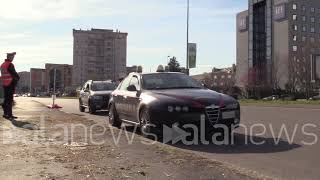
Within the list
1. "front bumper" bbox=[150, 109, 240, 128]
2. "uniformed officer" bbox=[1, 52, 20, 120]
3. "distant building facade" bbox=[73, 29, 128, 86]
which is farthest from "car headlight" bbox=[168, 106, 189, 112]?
"distant building facade" bbox=[73, 29, 128, 86]

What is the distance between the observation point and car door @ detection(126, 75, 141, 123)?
43.9 feet

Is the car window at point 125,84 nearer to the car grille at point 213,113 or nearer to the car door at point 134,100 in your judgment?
the car door at point 134,100

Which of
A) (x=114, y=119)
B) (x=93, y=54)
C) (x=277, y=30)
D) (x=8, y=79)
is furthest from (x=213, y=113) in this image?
(x=277, y=30)

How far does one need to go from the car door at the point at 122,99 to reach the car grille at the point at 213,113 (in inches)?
125

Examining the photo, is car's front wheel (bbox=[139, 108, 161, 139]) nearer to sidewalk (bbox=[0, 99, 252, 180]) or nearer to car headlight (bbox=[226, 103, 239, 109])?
sidewalk (bbox=[0, 99, 252, 180])

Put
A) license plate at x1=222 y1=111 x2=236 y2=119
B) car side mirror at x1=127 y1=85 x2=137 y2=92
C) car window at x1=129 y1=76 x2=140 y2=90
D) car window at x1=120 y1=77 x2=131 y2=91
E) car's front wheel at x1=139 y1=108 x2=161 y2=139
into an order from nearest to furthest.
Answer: license plate at x1=222 y1=111 x2=236 y2=119, car's front wheel at x1=139 y1=108 x2=161 y2=139, car side mirror at x1=127 y1=85 x2=137 y2=92, car window at x1=129 y1=76 x2=140 y2=90, car window at x1=120 y1=77 x2=131 y2=91

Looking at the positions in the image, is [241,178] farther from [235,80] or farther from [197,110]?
[235,80]

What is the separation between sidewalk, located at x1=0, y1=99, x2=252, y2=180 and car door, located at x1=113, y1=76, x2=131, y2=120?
1672 mm

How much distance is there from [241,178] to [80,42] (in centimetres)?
12284

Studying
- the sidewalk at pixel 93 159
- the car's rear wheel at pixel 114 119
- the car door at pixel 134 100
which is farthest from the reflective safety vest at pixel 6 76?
the car door at pixel 134 100

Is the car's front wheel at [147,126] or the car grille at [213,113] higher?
the car grille at [213,113]

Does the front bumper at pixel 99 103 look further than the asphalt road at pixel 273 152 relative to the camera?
Yes

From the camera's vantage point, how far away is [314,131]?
13.5 metres

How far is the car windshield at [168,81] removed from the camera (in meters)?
13.4
